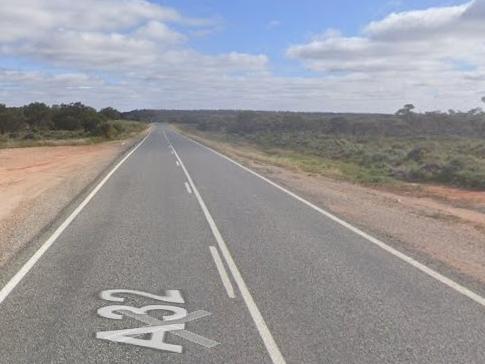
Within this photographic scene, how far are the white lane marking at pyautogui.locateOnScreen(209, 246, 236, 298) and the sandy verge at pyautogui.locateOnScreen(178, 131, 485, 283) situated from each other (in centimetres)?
326

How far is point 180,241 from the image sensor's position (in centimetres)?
1094

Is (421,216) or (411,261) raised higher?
(411,261)

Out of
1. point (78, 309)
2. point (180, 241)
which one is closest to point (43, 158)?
point (180, 241)

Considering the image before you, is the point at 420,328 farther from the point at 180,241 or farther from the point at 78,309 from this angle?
the point at 180,241

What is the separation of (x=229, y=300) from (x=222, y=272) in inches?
54.3

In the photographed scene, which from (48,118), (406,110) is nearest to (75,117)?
(48,118)

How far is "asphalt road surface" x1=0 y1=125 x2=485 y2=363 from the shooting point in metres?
5.61

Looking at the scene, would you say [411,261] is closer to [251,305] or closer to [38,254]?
[251,305]

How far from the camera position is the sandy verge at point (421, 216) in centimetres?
1033

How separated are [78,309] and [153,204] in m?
9.17

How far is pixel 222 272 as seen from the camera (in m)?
8.60

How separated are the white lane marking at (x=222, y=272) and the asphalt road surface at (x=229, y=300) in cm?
2

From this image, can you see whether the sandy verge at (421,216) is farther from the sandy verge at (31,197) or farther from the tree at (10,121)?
the tree at (10,121)

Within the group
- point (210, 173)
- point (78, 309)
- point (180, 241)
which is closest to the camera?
point (78, 309)
